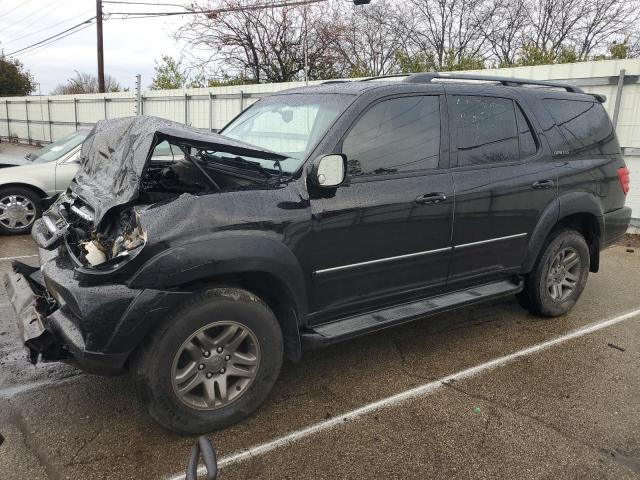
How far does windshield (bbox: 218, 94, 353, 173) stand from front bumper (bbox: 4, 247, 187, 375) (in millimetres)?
1184

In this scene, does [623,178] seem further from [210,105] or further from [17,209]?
[210,105]

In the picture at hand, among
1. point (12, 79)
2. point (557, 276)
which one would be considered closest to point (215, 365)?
point (557, 276)

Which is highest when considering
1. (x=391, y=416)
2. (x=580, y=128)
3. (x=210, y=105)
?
(x=210, y=105)

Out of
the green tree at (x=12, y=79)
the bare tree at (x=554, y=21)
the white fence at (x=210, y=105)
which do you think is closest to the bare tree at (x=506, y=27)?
the bare tree at (x=554, y=21)

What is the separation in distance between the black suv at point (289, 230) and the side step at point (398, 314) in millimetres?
15

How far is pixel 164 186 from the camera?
3389mm

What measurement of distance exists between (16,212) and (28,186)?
1.35 ft

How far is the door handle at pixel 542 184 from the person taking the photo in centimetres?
415

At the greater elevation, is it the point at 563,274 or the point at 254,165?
the point at 254,165

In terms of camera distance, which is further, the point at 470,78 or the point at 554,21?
the point at 554,21

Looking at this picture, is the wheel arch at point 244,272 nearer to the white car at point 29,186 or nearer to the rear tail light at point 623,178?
the rear tail light at point 623,178

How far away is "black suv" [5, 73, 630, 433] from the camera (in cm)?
264

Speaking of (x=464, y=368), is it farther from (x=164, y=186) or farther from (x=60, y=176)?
(x=60, y=176)

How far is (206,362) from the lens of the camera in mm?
2816
